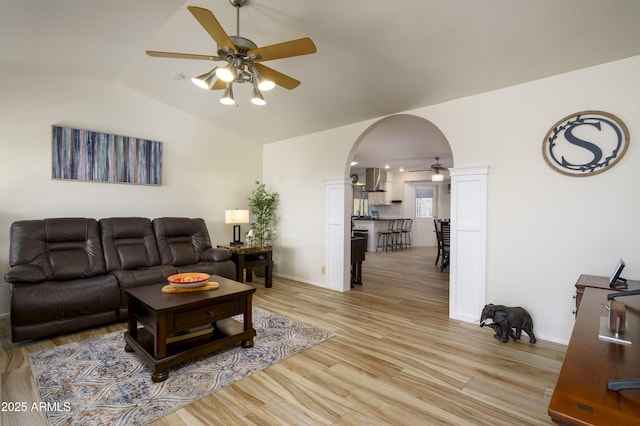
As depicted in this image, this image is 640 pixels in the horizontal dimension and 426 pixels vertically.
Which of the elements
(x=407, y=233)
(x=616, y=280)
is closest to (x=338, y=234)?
(x=616, y=280)

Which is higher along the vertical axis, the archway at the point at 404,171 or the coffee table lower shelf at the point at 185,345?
the archway at the point at 404,171

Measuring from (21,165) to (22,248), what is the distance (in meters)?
1.10

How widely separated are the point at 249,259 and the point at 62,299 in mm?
2348

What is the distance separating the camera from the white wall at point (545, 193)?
2613 mm

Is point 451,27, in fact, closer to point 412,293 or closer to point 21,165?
point 412,293

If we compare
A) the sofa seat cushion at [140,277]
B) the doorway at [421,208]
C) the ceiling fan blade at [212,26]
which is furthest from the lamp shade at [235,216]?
the doorway at [421,208]

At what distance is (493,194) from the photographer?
3.32 m

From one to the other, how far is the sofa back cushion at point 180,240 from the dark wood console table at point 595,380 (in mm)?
4209

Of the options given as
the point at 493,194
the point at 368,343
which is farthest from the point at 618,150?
the point at 368,343

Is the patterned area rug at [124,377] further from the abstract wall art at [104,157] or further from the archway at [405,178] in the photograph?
the archway at [405,178]

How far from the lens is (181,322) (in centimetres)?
234

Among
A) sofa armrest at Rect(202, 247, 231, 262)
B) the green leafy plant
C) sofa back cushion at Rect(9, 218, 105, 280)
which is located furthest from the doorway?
sofa back cushion at Rect(9, 218, 105, 280)

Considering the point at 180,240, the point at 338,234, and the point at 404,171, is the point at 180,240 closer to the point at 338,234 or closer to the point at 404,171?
the point at 338,234

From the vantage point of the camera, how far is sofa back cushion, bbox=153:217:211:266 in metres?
4.18
